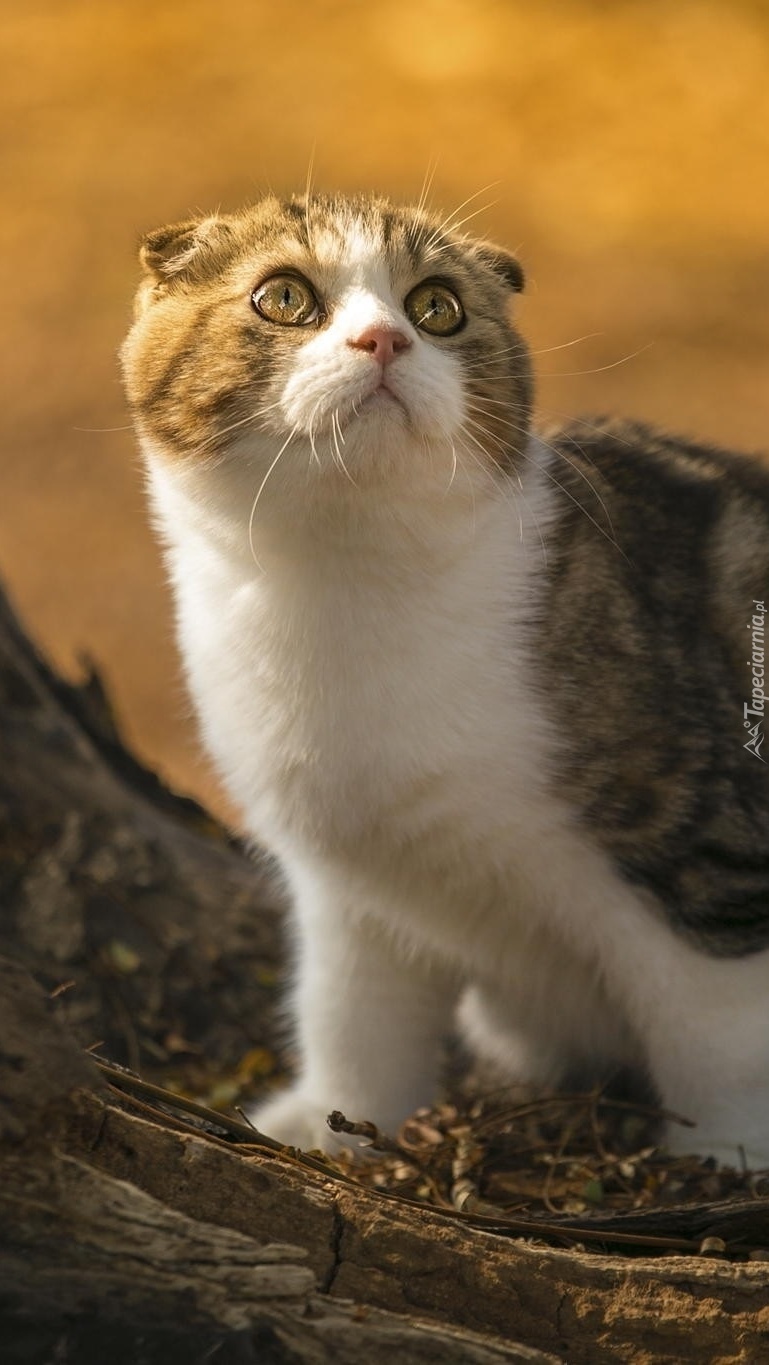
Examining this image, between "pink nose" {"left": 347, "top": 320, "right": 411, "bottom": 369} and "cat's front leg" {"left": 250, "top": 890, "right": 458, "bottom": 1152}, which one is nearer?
"pink nose" {"left": 347, "top": 320, "right": 411, "bottom": 369}

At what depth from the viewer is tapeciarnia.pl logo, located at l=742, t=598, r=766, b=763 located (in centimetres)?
191

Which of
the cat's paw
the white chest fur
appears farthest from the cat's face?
the cat's paw

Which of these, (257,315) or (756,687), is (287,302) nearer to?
(257,315)

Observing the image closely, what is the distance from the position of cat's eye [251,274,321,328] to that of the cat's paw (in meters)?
1.17

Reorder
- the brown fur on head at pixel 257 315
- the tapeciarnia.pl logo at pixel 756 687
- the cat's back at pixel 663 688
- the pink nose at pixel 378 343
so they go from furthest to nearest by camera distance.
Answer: the tapeciarnia.pl logo at pixel 756 687
the cat's back at pixel 663 688
the brown fur on head at pixel 257 315
the pink nose at pixel 378 343

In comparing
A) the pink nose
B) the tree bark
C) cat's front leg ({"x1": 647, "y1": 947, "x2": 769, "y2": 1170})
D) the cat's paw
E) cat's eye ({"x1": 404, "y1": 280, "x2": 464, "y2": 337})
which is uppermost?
cat's eye ({"x1": 404, "y1": 280, "x2": 464, "y2": 337})

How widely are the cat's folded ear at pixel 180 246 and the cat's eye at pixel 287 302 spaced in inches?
7.0

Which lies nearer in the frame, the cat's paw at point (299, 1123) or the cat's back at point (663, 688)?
the cat's back at point (663, 688)

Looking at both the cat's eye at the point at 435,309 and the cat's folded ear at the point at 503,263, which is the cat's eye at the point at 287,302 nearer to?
the cat's eye at the point at 435,309

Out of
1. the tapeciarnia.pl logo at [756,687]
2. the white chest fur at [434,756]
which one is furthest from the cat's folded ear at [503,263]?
the tapeciarnia.pl logo at [756,687]

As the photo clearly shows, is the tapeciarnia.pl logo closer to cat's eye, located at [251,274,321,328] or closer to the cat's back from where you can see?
the cat's back

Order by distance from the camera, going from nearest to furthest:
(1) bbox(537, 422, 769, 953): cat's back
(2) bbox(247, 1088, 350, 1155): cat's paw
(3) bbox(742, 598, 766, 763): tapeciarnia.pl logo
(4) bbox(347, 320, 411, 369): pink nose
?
(4) bbox(347, 320, 411, 369): pink nose < (1) bbox(537, 422, 769, 953): cat's back < (3) bbox(742, 598, 766, 763): tapeciarnia.pl logo < (2) bbox(247, 1088, 350, 1155): cat's paw

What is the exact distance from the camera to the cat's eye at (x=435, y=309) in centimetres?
176

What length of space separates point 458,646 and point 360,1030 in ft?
2.30
